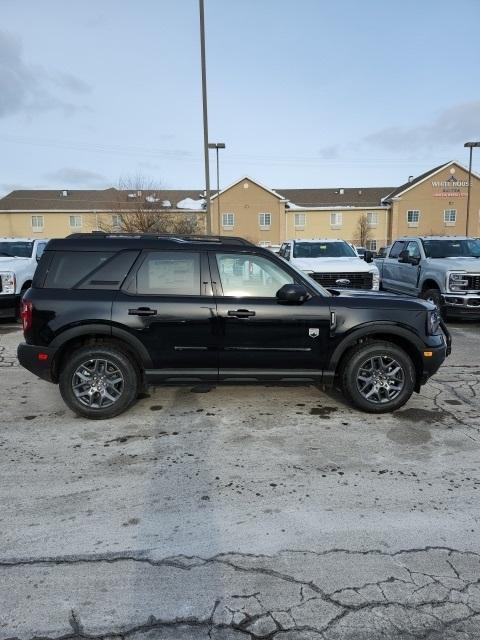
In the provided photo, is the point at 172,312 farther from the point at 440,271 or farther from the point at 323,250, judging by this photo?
the point at 323,250

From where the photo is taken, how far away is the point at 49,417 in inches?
193

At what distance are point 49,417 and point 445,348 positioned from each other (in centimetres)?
426

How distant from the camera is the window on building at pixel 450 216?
5209 centimetres

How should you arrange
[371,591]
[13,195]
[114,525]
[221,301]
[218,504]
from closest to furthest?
[371,591] < [114,525] < [218,504] < [221,301] < [13,195]

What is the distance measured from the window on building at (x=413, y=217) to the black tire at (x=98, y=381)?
2111 inches

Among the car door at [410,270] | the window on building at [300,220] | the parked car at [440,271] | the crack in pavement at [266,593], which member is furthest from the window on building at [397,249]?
the window on building at [300,220]

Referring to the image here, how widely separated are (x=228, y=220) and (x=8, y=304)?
43.5 metres

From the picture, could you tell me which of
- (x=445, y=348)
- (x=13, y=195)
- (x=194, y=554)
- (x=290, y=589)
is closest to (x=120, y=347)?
(x=194, y=554)

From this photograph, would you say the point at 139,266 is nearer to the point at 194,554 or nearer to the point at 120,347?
the point at 120,347

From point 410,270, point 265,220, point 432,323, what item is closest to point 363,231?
point 265,220

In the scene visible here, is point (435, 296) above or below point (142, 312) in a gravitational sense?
below

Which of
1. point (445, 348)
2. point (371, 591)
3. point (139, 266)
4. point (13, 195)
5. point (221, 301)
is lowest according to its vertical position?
point (371, 591)

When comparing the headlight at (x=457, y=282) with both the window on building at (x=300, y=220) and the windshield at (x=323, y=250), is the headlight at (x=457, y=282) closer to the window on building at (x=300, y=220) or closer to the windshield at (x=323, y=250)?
the windshield at (x=323, y=250)

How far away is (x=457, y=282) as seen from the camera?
9.70 meters
